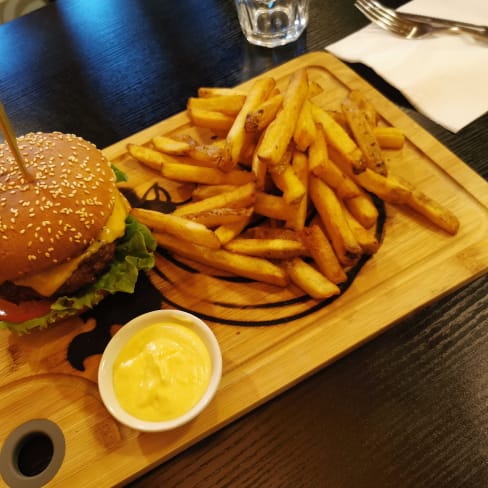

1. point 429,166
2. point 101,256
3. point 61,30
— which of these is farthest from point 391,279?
point 61,30

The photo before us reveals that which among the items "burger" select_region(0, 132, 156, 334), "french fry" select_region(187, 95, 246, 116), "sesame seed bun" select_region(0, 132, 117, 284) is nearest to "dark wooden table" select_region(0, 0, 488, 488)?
"burger" select_region(0, 132, 156, 334)

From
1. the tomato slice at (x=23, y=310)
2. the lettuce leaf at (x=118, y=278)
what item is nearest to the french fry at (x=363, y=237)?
the lettuce leaf at (x=118, y=278)

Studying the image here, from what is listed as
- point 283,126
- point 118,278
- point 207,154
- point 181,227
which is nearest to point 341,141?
point 283,126

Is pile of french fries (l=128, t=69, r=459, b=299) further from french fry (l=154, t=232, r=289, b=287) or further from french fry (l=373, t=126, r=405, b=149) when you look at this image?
french fry (l=373, t=126, r=405, b=149)

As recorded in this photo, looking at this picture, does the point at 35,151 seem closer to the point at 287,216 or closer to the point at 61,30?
the point at 287,216

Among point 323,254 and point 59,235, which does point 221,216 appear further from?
point 59,235

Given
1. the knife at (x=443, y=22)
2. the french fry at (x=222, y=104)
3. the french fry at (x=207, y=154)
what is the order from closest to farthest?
the french fry at (x=207, y=154) → the french fry at (x=222, y=104) → the knife at (x=443, y=22)

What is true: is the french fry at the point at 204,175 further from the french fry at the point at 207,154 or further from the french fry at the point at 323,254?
the french fry at the point at 323,254
